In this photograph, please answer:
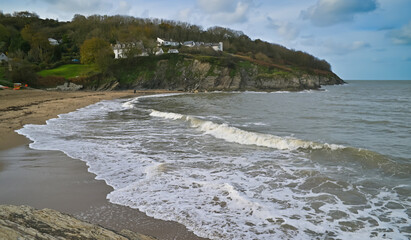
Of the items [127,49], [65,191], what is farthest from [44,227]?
[127,49]

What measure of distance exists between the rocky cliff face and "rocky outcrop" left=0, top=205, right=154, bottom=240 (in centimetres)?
6877

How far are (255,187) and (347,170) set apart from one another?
3.63 metres

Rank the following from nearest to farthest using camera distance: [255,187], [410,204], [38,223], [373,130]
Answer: [38,223] < [410,204] < [255,187] < [373,130]

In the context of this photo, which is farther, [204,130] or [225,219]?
[204,130]

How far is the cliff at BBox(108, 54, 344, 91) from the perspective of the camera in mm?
72500

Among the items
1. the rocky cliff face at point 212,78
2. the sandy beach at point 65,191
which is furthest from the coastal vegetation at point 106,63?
the sandy beach at point 65,191

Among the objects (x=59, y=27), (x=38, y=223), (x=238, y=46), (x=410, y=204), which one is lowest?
(x=410, y=204)

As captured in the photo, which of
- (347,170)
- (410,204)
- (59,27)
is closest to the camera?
(410,204)

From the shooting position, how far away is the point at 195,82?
7431cm

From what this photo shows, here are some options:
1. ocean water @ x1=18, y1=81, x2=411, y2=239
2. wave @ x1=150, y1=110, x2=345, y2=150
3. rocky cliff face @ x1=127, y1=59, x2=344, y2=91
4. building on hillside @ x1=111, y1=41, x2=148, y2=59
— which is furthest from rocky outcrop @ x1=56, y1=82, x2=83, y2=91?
wave @ x1=150, y1=110, x2=345, y2=150

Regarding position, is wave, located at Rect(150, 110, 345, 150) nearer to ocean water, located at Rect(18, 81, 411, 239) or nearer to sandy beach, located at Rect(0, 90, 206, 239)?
ocean water, located at Rect(18, 81, 411, 239)

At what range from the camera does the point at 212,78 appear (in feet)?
245

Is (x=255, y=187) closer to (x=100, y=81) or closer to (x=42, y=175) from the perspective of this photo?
(x=42, y=175)

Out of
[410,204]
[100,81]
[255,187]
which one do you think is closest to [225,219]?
[255,187]
